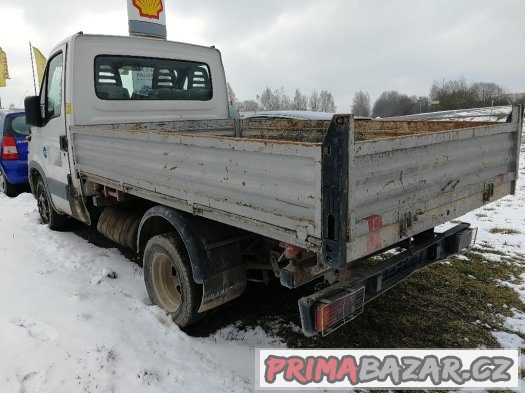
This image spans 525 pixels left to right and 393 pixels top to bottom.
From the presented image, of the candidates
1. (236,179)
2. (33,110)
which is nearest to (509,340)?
(236,179)

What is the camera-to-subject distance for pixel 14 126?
8094mm

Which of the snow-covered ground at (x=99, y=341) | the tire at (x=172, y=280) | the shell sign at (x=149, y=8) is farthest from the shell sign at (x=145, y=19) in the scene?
the tire at (x=172, y=280)

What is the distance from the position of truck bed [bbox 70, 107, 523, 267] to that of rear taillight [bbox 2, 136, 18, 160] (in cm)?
541

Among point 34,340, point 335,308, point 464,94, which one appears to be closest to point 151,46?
point 34,340

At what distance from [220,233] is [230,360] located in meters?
0.96

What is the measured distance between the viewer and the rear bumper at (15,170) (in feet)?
26.8

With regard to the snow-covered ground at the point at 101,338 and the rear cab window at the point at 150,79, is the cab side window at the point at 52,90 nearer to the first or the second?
the rear cab window at the point at 150,79

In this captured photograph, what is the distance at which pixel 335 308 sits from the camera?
8.04 feet

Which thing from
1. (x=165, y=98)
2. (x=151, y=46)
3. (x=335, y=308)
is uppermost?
(x=151, y=46)

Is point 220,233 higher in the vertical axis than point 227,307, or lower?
higher

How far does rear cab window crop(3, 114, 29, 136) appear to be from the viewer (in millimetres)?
8000

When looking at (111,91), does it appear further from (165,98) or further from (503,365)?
(503,365)

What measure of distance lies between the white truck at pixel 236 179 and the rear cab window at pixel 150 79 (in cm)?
2

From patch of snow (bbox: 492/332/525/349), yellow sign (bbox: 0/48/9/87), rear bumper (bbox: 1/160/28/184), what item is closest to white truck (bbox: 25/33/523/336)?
patch of snow (bbox: 492/332/525/349)
